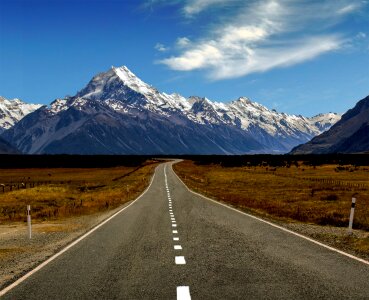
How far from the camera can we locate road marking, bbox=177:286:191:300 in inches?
365

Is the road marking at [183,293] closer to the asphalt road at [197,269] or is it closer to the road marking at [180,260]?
the asphalt road at [197,269]

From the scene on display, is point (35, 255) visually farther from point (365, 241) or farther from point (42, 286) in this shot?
point (365, 241)

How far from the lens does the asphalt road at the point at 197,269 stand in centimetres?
975

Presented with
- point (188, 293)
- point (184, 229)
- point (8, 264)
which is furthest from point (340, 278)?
point (184, 229)

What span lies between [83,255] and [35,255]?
174cm

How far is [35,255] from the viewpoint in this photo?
49.5 feet

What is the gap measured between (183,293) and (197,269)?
2481 mm

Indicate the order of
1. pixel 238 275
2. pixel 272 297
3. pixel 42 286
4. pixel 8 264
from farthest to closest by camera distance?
1. pixel 8 264
2. pixel 238 275
3. pixel 42 286
4. pixel 272 297

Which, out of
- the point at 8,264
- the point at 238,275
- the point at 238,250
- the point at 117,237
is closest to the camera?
the point at 238,275

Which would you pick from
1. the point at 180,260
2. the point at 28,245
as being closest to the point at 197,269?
the point at 180,260

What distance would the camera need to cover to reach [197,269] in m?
12.1

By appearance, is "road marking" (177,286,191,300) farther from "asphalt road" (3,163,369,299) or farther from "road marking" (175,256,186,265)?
"road marking" (175,256,186,265)

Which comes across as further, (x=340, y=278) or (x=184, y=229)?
(x=184, y=229)

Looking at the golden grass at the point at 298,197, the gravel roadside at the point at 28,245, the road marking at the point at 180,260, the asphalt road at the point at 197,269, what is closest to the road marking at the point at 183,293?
the asphalt road at the point at 197,269
